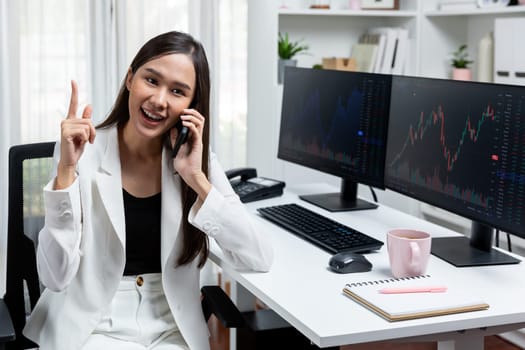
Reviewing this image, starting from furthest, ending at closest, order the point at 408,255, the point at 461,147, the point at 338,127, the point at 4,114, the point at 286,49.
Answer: the point at 286,49 → the point at 4,114 → the point at 338,127 → the point at 461,147 → the point at 408,255

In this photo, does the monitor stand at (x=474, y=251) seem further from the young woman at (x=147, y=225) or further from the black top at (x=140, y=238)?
the black top at (x=140, y=238)

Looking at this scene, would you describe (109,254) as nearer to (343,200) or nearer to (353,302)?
(353,302)

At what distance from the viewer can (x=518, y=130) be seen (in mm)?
1903

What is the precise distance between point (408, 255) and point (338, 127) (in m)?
0.85

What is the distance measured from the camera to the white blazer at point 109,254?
1.91m

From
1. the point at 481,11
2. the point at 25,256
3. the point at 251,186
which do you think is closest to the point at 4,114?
the point at 251,186

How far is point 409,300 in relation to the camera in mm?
1722

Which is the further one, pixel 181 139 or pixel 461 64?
pixel 461 64

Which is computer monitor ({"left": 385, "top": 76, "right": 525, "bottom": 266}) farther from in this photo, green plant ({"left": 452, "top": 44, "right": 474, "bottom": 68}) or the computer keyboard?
green plant ({"left": 452, "top": 44, "right": 474, "bottom": 68})

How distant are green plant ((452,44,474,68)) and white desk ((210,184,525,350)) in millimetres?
1792

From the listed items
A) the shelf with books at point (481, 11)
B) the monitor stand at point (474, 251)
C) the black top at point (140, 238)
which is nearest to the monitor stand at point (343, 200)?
the monitor stand at point (474, 251)

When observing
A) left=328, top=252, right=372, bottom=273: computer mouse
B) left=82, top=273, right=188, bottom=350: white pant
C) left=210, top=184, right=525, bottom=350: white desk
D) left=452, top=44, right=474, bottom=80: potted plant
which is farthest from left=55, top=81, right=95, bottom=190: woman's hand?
left=452, top=44, right=474, bottom=80: potted plant

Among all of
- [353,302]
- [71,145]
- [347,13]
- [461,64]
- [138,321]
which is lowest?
[138,321]

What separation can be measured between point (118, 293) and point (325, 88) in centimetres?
110
